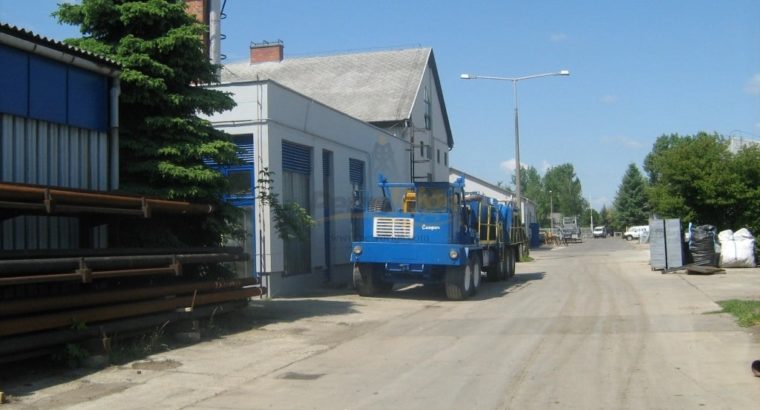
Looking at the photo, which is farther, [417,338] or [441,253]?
[441,253]

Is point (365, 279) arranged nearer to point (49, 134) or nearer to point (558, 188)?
point (49, 134)

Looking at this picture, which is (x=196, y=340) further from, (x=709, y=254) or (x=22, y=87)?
(x=709, y=254)

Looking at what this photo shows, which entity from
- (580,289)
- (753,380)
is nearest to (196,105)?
(753,380)

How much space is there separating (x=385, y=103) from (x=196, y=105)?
913 inches

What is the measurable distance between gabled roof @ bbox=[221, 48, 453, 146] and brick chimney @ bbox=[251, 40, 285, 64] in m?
0.48

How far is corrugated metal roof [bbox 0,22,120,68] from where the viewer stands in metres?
10.4

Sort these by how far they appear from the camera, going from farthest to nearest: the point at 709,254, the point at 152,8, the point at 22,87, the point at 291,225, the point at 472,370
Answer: the point at 709,254 < the point at 291,225 < the point at 152,8 < the point at 22,87 < the point at 472,370

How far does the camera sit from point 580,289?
69.5 feet

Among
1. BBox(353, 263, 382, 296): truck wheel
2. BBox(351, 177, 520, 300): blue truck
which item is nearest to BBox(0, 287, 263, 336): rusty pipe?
BBox(351, 177, 520, 300): blue truck

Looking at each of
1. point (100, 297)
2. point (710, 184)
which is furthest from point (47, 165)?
point (710, 184)

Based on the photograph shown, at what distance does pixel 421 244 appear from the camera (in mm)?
18297

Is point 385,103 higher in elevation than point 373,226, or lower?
higher

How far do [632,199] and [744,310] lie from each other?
90.6 m

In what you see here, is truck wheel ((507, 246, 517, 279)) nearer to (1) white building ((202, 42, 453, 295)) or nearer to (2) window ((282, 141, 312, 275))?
(1) white building ((202, 42, 453, 295))
